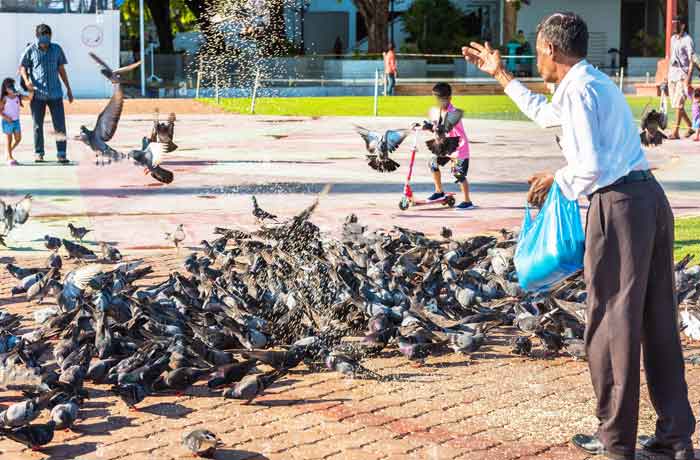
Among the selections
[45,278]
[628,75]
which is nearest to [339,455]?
[45,278]

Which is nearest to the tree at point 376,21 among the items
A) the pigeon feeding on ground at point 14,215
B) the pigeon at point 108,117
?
→ the pigeon at point 108,117

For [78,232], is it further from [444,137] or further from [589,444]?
[589,444]

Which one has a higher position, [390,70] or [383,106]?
[390,70]

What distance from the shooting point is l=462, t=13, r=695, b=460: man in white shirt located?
4559 mm

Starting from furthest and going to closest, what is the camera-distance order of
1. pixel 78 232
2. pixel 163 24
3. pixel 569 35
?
pixel 163 24 < pixel 78 232 < pixel 569 35

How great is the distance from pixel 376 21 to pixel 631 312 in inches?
1663

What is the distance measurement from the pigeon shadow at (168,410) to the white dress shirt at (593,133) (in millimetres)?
2282

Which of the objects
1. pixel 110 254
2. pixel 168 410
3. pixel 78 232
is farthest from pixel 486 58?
pixel 78 232

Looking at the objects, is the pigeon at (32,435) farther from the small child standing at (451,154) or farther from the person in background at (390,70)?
the person in background at (390,70)

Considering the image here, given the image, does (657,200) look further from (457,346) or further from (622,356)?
(457,346)

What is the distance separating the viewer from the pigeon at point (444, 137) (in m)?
11.8

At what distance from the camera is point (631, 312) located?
4.61 metres

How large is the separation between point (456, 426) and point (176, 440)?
4.46 feet

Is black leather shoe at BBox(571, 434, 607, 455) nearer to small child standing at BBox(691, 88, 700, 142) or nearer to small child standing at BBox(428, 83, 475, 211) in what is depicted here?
small child standing at BBox(428, 83, 475, 211)
